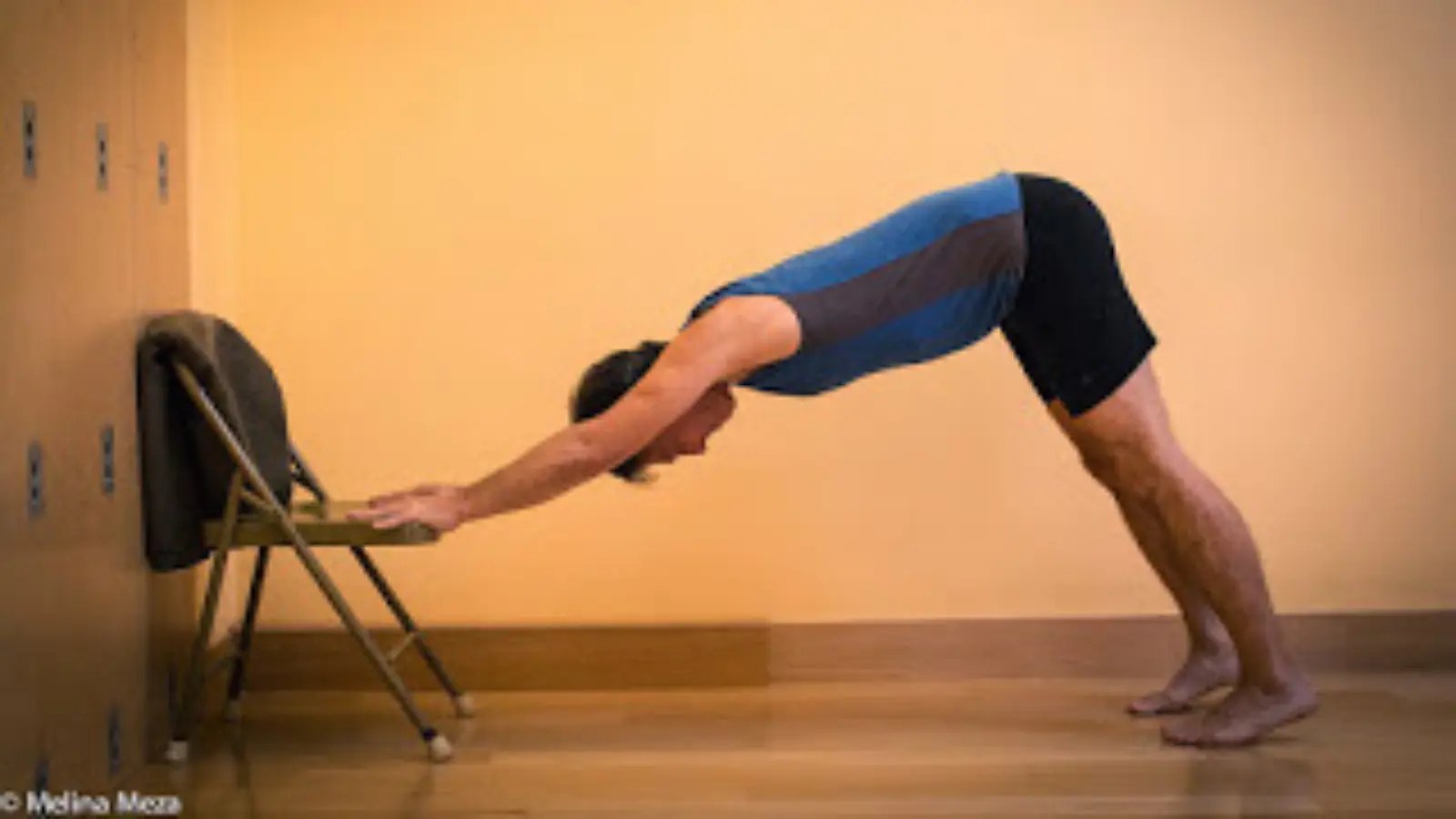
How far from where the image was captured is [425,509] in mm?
3211

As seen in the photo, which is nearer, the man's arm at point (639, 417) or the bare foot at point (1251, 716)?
the man's arm at point (639, 417)

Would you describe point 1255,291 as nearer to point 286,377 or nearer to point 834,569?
point 834,569

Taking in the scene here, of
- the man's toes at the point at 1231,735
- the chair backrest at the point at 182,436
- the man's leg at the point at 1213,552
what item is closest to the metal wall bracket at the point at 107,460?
the chair backrest at the point at 182,436

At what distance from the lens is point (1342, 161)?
4.29 m

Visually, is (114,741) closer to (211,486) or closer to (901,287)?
(211,486)

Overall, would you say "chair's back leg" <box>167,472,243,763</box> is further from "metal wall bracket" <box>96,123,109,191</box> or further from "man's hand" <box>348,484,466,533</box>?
"metal wall bracket" <box>96,123,109,191</box>

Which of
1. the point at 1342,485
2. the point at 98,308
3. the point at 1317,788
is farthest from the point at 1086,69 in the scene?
the point at 98,308

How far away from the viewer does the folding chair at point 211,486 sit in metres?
3.37

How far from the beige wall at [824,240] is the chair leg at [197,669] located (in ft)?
2.47

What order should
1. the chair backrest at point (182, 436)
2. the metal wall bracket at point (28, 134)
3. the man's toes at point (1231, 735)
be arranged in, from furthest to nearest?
the man's toes at point (1231, 735), the chair backrest at point (182, 436), the metal wall bracket at point (28, 134)

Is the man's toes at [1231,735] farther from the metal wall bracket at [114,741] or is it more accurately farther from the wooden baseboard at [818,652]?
the metal wall bracket at [114,741]

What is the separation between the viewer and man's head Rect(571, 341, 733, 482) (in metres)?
3.27

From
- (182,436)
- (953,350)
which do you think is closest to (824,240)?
(953,350)

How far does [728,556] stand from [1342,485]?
1.42 metres
